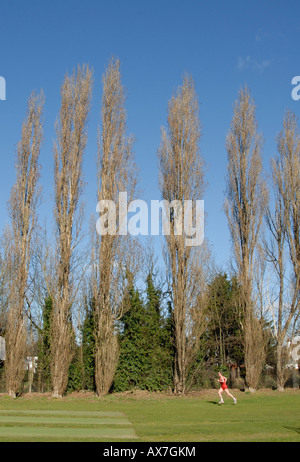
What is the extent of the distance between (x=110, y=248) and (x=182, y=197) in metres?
4.00

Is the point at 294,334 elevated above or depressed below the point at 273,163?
below

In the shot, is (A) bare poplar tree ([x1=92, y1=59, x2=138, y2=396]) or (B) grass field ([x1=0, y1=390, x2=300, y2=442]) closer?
(B) grass field ([x1=0, y1=390, x2=300, y2=442])

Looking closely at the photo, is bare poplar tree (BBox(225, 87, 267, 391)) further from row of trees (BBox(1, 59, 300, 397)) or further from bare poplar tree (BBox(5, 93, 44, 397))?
bare poplar tree (BBox(5, 93, 44, 397))

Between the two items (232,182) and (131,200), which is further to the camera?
(232,182)

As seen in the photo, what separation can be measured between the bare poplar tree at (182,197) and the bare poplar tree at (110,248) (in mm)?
1785

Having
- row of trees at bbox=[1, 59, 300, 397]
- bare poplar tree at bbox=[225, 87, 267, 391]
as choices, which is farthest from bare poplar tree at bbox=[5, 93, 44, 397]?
bare poplar tree at bbox=[225, 87, 267, 391]

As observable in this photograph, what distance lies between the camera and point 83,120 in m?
20.0

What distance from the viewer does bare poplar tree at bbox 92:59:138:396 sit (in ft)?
56.5

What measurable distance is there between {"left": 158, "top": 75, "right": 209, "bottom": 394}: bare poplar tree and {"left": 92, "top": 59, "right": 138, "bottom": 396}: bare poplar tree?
5.86ft

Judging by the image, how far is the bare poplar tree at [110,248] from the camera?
17234 mm

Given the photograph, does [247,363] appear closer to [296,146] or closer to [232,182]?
[232,182]

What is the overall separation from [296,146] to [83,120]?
11.3 metres

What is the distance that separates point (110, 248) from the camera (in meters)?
18.3
